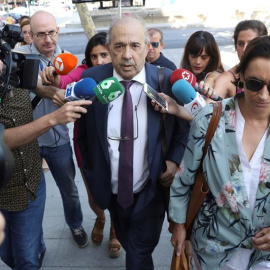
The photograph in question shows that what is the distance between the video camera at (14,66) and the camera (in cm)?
191

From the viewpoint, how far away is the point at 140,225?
8.13 ft

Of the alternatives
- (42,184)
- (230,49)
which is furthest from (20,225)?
(230,49)

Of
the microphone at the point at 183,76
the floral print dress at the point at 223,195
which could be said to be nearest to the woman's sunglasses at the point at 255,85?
the floral print dress at the point at 223,195

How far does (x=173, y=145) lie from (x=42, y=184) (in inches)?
34.4

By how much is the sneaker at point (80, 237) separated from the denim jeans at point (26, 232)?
903 millimetres

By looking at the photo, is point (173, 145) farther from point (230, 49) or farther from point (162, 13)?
point (162, 13)

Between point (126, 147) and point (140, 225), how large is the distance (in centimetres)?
56

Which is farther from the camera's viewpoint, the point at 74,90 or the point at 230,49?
A: the point at 230,49

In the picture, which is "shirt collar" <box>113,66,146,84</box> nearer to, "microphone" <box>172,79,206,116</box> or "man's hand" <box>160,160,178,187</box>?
"microphone" <box>172,79,206,116</box>

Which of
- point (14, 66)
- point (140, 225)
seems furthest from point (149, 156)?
point (14, 66)

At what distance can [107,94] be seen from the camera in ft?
6.56

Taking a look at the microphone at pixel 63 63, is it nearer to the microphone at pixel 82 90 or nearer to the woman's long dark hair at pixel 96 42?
the microphone at pixel 82 90

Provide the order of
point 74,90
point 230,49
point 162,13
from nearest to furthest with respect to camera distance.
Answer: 1. point 74,90
2. point 230,49
3. point 162,13

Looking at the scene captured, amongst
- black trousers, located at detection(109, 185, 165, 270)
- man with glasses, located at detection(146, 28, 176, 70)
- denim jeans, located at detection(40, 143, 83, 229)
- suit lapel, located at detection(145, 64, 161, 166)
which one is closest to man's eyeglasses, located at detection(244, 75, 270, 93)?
suit lapel, located at detection(145, 64, 161, 166)
